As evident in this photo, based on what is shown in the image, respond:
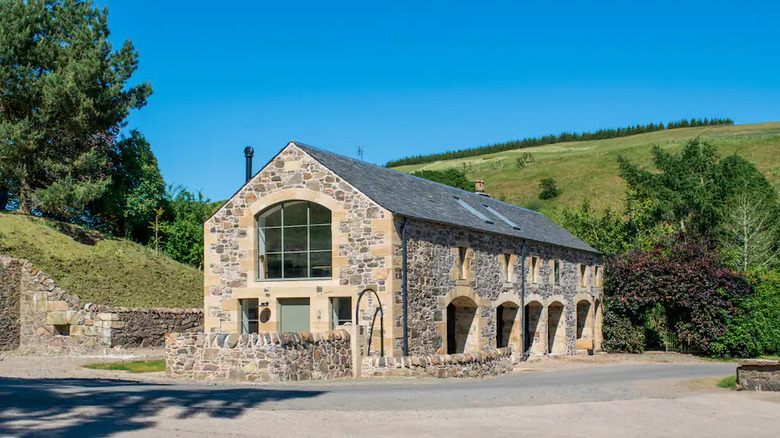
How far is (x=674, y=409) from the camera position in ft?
40.0

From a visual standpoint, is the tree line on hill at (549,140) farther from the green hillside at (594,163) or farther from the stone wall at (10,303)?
the stone wall at (10,303)

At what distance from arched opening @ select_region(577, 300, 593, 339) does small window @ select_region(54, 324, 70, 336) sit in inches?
827

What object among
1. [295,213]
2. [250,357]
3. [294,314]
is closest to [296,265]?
[294,314]

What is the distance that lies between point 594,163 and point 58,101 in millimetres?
78044

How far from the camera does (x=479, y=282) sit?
24.5 meters

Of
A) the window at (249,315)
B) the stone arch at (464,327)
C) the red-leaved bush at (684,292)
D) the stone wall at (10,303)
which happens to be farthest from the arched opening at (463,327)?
the stone wall at (10,303)

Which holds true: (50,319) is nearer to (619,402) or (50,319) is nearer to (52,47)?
(52,47)

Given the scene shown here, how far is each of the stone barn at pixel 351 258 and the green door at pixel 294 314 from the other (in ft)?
0.10

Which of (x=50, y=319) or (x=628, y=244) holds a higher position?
(x=628, y=244)

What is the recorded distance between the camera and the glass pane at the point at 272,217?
22562mm

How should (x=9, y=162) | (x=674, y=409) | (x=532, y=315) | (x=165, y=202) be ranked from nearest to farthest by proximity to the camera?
(x=674, y=409)
(x=532, y=315)
(x=9, y=162)
(x=165, y=202)

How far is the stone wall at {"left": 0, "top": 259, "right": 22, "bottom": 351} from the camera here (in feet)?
82.5

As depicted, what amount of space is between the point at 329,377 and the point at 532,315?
13923 mm

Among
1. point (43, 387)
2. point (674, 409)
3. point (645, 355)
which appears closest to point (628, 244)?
point (645, 355)
